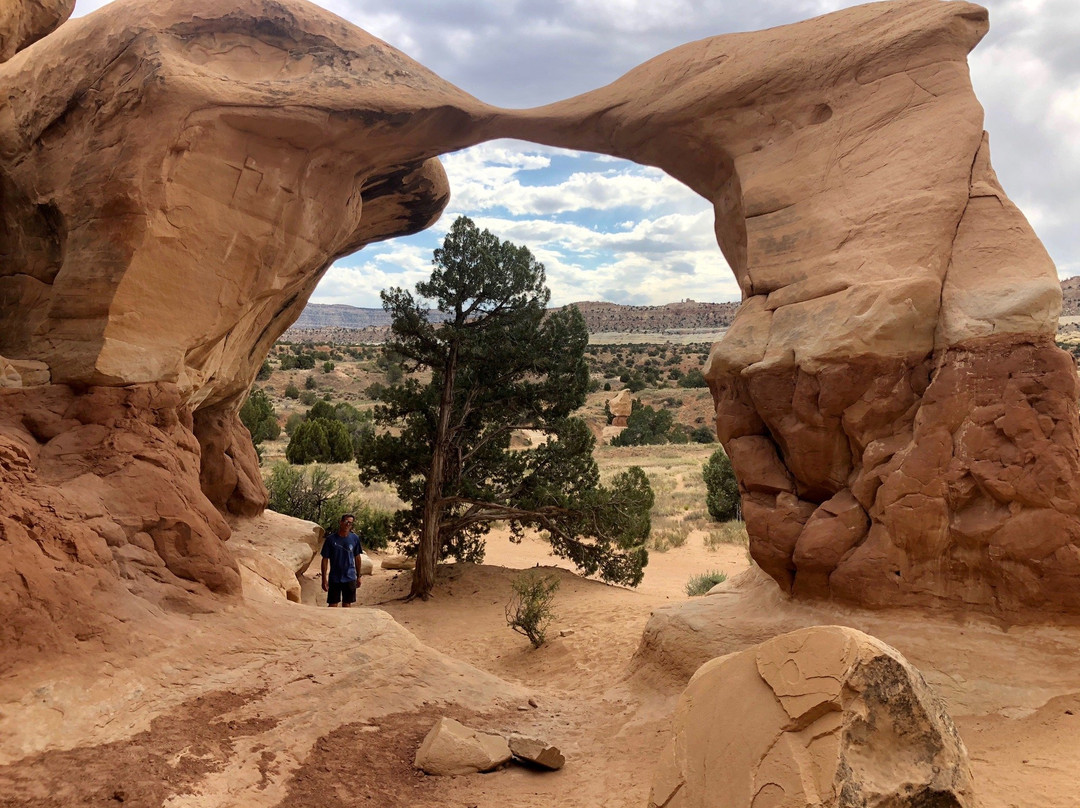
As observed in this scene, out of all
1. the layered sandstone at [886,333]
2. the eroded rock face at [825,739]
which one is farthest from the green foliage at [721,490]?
the eroded rock face at [825,739]

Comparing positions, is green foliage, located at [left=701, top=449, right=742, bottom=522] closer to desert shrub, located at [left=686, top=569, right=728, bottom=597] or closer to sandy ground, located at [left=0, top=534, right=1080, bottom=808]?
desert shrub, located at [left=686, top=569, right=728, bottom=597]

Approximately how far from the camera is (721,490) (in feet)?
65.0

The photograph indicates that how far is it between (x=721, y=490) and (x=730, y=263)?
12029 millimetres

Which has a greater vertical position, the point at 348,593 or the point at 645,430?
the point at 645,430

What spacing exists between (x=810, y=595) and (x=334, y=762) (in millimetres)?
3959

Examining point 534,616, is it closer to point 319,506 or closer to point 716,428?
point 716,428

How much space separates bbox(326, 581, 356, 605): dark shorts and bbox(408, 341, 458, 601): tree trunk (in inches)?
137

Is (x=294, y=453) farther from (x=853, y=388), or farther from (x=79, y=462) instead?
(x=853, y=388)

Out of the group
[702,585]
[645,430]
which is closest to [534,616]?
[702,585]

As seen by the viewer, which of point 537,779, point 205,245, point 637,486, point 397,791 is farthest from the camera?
point 637,486

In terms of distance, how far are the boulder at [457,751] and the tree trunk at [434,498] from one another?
24.5ft

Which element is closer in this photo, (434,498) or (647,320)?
(434,498)

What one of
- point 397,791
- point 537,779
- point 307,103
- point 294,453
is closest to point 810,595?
point 537,779

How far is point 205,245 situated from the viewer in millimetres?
7219
